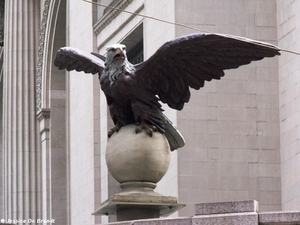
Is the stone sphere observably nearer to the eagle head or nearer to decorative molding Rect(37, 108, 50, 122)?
the eagle head

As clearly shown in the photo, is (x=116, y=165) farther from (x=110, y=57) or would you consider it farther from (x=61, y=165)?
(x=61, y=165)

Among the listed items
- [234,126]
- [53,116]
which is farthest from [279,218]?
[53,116]

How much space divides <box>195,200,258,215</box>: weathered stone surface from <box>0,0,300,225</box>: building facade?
13033mm

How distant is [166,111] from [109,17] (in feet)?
19.6

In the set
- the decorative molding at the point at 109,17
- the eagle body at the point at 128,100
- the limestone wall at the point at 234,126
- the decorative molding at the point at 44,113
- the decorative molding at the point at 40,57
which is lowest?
the eagle body at the point at 128,100

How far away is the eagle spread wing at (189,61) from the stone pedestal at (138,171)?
3.89 ft

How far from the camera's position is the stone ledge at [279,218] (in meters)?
13.4

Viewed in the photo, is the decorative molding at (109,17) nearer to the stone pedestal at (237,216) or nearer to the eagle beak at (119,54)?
the eagle beak at (119,54)

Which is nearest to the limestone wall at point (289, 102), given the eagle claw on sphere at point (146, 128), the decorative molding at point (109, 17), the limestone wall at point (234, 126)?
the limestone wall at point (234, 126)

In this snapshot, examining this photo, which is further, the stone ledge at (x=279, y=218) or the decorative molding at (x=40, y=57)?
the decorative molding at (x=40, y=57)

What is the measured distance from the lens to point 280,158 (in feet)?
95.2

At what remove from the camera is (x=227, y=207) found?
45.6 ft

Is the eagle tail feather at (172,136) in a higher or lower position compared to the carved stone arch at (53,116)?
lower

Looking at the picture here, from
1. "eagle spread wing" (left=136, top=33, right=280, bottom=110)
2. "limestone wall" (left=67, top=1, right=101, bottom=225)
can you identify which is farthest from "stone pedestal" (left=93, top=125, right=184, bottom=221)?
"limestone wall" (left=67, top=1, right=101, bottom=225)
